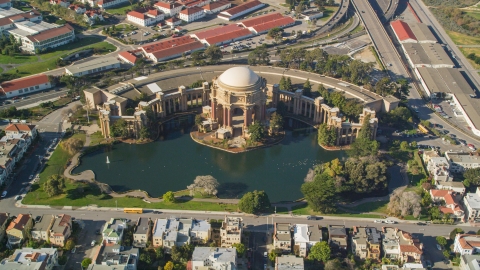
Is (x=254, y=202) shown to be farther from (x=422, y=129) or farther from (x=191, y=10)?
(x=191, y=10)

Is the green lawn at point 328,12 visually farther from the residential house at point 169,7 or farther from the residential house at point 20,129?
the residential house at point 20,129

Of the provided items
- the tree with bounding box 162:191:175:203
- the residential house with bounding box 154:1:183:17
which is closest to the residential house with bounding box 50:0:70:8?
the residential house with bounding box 154:1:183:17

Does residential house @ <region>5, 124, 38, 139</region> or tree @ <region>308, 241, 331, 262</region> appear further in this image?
residential house @ <region>5, 124, 38, 139</region>

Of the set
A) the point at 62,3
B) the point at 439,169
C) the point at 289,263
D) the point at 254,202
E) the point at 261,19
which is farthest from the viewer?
the point at 62,3

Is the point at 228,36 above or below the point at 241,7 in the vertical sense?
above

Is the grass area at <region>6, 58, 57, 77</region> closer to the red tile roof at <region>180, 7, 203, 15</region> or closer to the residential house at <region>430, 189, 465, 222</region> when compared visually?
the red tile roof at <region>180, 7, 203, 15</region>

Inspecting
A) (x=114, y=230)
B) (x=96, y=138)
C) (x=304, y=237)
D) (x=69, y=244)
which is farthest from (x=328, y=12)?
(x=69, y=244)

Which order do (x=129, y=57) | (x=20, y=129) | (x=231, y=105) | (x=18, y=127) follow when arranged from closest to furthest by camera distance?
(x=20, y=129) → (x=18, y=127) → (x=231, y=105) → (x=129, y=57)

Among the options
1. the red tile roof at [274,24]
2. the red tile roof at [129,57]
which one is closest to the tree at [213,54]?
the red tile roof at [129,57]
